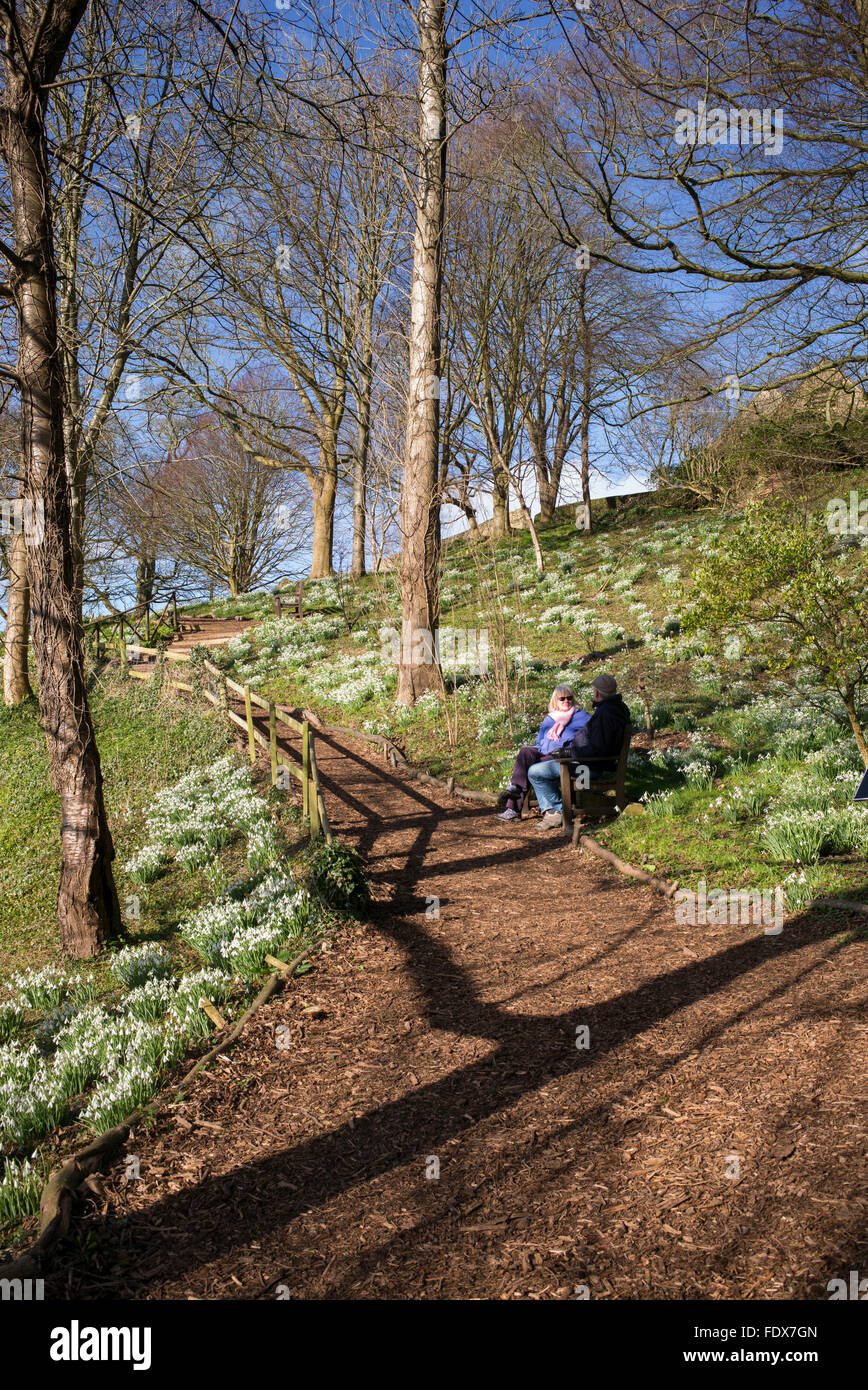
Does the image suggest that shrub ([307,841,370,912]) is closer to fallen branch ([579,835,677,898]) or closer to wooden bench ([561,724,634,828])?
fallen branch ([579,835,677,898])

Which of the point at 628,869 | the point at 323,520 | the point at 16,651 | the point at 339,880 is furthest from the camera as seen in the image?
the point at 323,520

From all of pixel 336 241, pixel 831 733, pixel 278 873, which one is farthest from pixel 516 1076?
pixel 336 241

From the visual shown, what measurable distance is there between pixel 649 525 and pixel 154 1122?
2469 centimetres

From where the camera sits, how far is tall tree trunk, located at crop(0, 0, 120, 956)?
653cm

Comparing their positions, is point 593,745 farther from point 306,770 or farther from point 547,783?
point 306,770

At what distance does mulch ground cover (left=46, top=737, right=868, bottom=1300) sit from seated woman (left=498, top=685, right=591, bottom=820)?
104 inches

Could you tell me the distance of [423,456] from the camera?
12.6 meters

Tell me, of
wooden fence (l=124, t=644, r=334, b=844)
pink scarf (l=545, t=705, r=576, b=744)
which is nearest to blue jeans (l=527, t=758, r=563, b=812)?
pink scarf (l=545, t=705, r=576, b=744)

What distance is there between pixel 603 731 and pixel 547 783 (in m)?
0.78

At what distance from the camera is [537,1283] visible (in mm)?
2871

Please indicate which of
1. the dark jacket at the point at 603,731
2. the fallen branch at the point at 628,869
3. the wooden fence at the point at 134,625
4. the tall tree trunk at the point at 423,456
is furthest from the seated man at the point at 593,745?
the wooden fence at the point at 134,625

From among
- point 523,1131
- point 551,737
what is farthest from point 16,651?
point 523,1131

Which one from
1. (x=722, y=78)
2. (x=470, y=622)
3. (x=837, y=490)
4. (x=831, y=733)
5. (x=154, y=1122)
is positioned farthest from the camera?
(x=837, y=490)

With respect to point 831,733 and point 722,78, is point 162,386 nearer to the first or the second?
point 722,78
